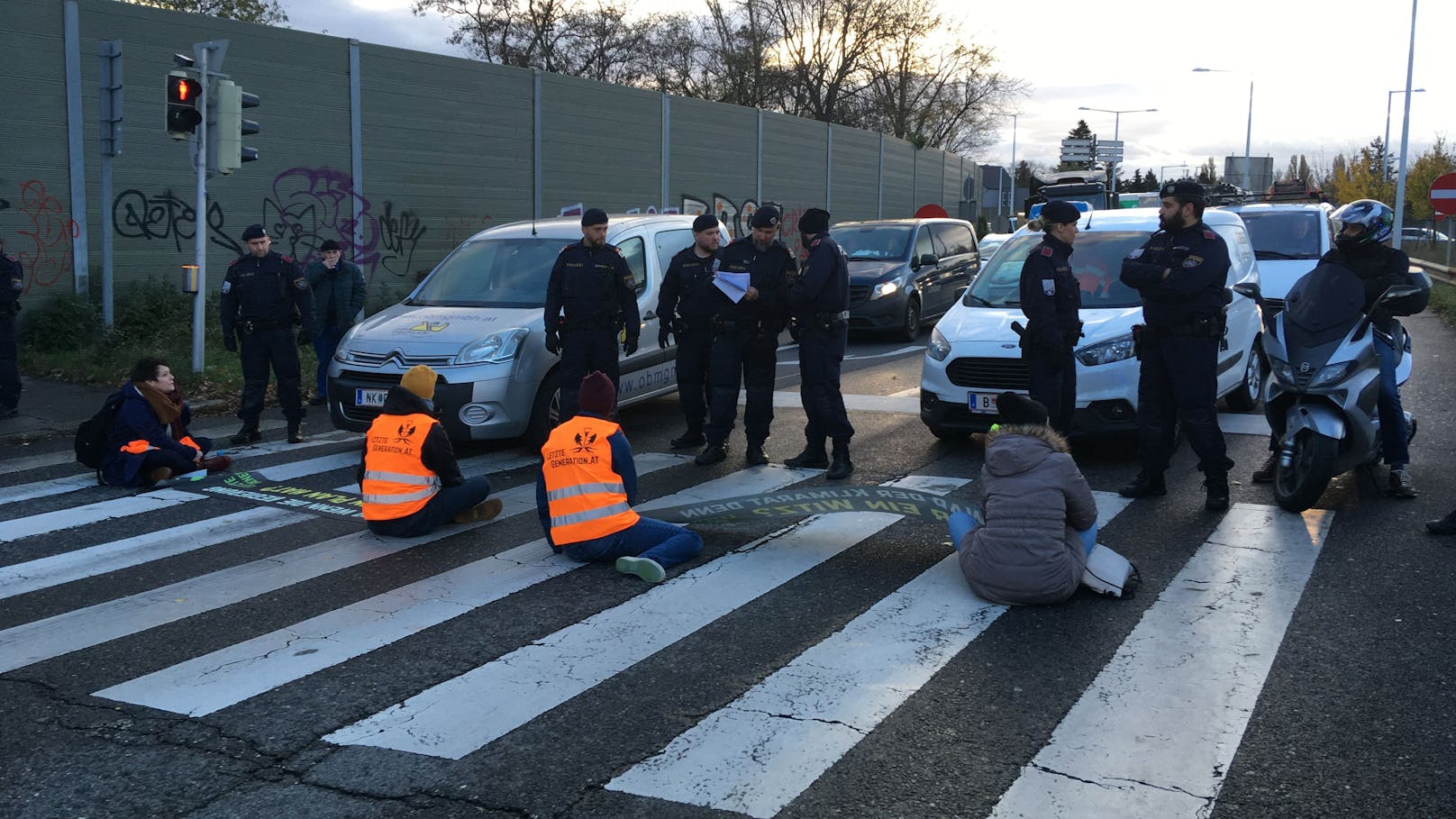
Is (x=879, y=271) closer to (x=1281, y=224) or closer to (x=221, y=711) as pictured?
(x=1281, y=224)

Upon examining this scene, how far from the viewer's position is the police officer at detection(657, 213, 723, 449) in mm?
9453

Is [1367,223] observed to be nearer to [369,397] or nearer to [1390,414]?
[1390,414]

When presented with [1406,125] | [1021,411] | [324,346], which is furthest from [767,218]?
[1406,125]

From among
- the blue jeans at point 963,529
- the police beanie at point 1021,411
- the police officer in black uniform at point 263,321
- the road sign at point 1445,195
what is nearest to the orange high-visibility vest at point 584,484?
the blue jeans at point 963,529

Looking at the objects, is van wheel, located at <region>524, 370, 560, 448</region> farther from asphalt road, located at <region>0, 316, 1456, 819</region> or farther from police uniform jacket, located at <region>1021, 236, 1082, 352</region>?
police uniform jacket, located at <region>1021, 236, 1082, 352</region>

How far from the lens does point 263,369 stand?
1032 cm

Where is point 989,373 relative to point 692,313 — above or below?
below

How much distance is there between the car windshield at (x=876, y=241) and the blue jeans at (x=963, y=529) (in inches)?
506

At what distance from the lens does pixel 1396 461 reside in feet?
25.2

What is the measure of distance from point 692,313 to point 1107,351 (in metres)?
3.06

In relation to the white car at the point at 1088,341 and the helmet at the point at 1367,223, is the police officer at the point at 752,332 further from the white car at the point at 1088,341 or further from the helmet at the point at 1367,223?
the helmet at the point at 1367,223

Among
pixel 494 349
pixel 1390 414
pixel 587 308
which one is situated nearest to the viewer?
pixel 1390 414

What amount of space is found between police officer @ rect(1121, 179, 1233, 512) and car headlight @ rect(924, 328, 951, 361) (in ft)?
6.30

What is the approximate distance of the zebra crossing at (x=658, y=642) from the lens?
3.99m
